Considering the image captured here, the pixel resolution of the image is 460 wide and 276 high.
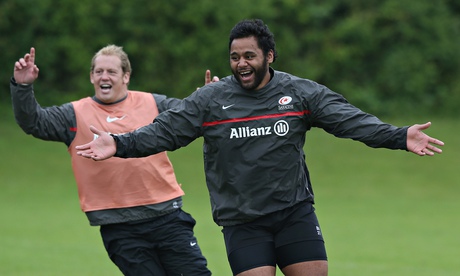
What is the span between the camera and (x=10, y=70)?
28.3 metres

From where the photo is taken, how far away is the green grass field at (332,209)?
43.4 ft

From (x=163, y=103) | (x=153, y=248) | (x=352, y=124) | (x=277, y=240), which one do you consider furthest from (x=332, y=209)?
(x=352, y=124)

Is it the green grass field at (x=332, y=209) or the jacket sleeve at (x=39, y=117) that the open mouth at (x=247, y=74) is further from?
the green grass field at (x=332, y=209)

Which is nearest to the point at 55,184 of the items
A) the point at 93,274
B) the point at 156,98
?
the point at 93,274

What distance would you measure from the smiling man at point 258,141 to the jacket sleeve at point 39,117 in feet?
4.56

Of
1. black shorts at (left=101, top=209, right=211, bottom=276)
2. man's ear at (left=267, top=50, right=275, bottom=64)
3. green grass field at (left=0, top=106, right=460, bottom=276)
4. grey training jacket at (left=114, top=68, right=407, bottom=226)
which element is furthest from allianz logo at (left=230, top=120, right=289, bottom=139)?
green grass field at (left=0, top=106, right=460, bottom=276)

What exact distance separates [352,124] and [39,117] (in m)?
2.64

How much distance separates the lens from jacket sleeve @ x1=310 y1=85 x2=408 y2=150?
627 centimetres

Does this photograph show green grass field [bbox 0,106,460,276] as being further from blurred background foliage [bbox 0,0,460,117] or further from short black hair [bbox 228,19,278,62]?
short black hair [bbox 228,19,278,62]

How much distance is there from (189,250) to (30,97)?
1.75 meters

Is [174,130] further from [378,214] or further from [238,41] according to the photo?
[378,214]

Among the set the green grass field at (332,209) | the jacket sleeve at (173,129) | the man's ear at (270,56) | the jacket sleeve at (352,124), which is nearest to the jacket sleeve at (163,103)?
the jacket sleeve at (173,129)

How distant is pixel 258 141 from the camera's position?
20.9 ft

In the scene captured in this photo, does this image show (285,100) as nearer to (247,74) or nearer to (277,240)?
(247,74)
